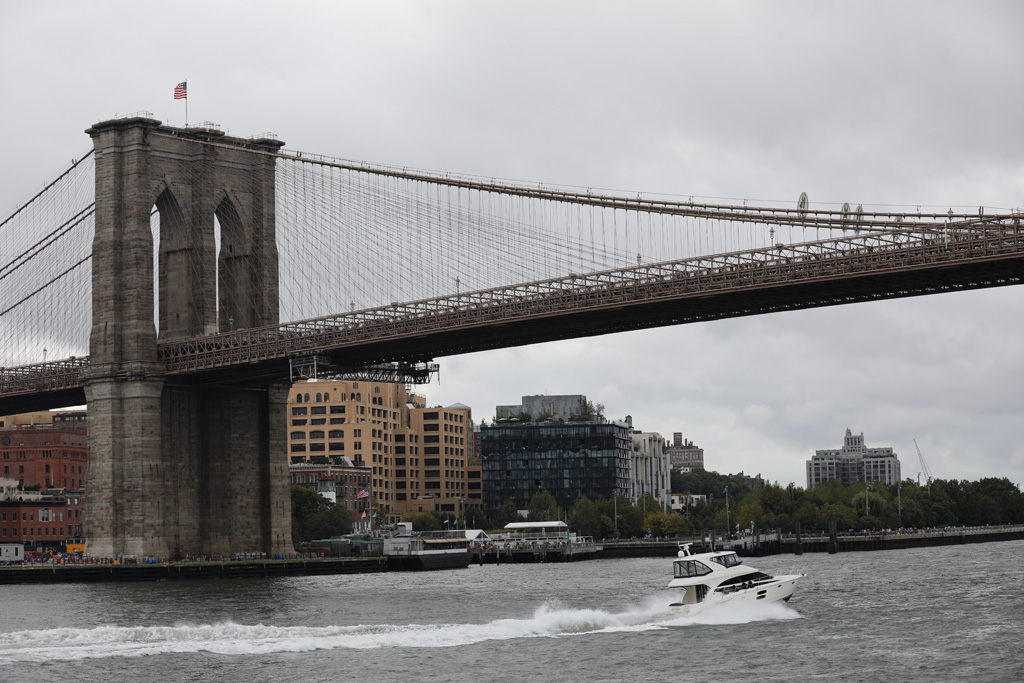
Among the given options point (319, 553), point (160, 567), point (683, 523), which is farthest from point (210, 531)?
point (683, 523)

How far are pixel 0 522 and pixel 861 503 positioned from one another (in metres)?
85.4

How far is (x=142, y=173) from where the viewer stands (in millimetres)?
81875

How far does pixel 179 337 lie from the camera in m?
83.0

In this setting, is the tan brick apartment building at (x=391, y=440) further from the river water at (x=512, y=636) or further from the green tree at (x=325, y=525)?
the river water at (x=512, y=636)

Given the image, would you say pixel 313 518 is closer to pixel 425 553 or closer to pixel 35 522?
pixel 425 553

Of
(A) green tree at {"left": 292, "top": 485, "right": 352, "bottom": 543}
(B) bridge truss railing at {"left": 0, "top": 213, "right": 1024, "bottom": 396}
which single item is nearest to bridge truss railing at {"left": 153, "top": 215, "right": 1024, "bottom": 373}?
(B) bridge truss railing at {"left": 0, "top": 213, "right": 1024, "bottom": 396}

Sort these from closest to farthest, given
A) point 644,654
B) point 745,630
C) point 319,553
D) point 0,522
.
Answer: point 644,654 → point 745,630 → point 319,553 → point 0,522

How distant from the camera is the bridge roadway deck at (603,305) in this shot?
56562mm

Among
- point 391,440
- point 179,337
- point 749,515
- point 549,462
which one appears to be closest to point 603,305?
point 179,337

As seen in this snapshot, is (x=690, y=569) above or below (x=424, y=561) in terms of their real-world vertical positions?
above

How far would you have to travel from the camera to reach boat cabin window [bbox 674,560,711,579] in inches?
1843

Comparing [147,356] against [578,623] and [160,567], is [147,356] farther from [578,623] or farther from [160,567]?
[578,623]

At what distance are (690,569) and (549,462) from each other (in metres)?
141

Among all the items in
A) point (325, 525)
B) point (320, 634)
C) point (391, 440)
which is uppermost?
point (391, 440)
